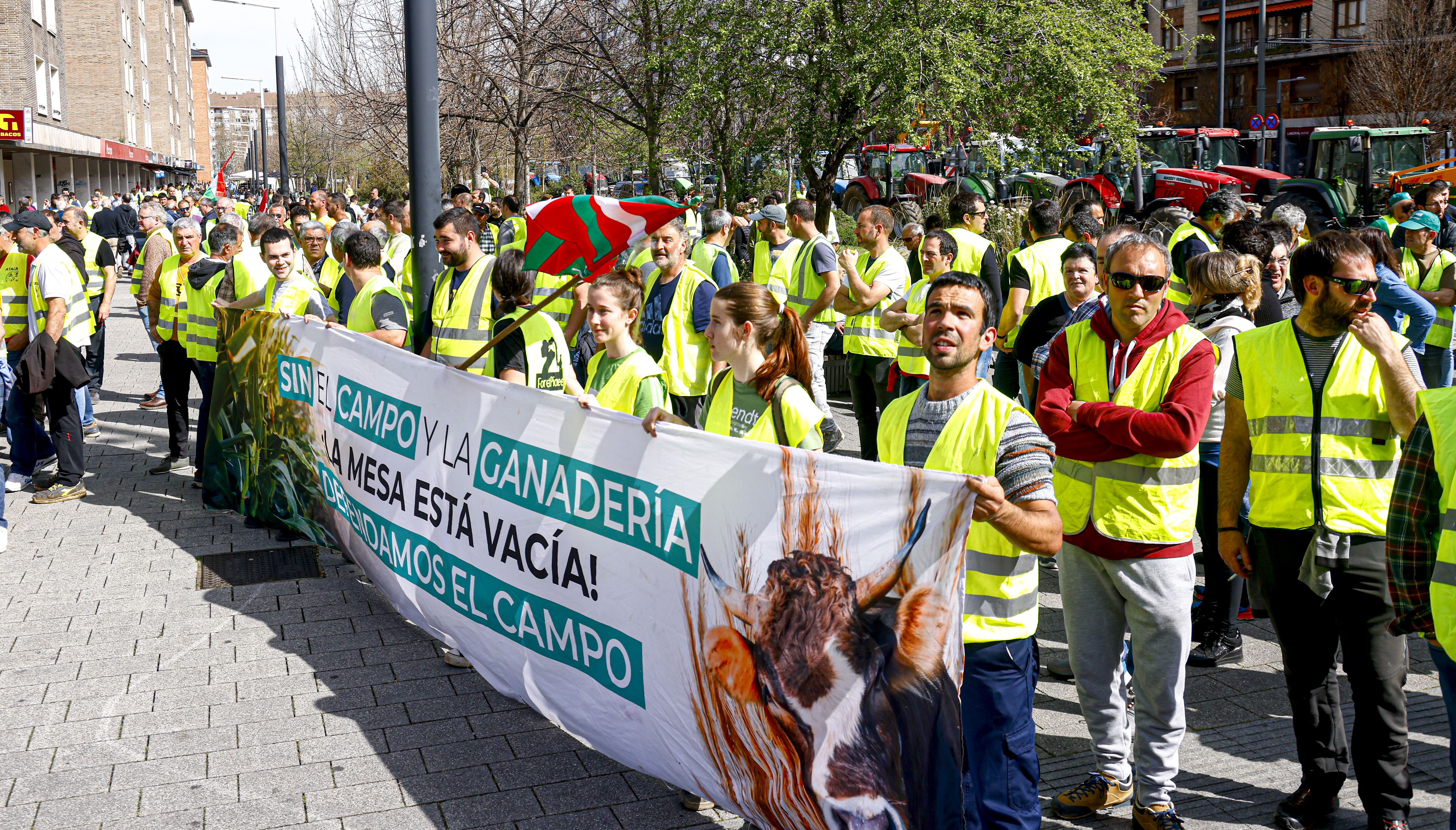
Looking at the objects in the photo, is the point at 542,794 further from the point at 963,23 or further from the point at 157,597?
the point at 963,23

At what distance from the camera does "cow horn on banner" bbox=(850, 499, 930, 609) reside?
3074 mm

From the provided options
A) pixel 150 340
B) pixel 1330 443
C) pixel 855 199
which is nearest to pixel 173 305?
pixel 150 340

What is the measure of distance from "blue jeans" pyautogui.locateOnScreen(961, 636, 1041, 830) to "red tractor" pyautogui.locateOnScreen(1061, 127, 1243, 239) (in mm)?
15890

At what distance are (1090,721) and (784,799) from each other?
124 cm

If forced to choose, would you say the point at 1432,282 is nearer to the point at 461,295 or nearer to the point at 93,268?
the point at 461,295

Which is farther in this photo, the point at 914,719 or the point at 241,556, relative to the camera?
the point at 241,556

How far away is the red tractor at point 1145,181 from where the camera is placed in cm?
2186

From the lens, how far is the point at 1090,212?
303 inches

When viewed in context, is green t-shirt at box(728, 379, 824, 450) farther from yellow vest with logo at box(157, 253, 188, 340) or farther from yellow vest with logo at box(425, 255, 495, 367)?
yellow vest with logo at box(157, 253, 188, 340)

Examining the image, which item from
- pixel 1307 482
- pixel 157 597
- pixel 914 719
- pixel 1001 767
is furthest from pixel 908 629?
pixel 157 597

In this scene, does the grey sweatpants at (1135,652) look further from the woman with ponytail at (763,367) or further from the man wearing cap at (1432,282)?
the man wearing cap at (1432,282)

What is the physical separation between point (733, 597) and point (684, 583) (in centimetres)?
25

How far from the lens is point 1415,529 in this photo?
3.16m

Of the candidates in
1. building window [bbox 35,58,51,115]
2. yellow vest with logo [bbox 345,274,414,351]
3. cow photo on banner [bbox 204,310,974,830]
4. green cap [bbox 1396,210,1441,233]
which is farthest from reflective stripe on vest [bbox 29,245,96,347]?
building window [bbox 35,58,51,115]
